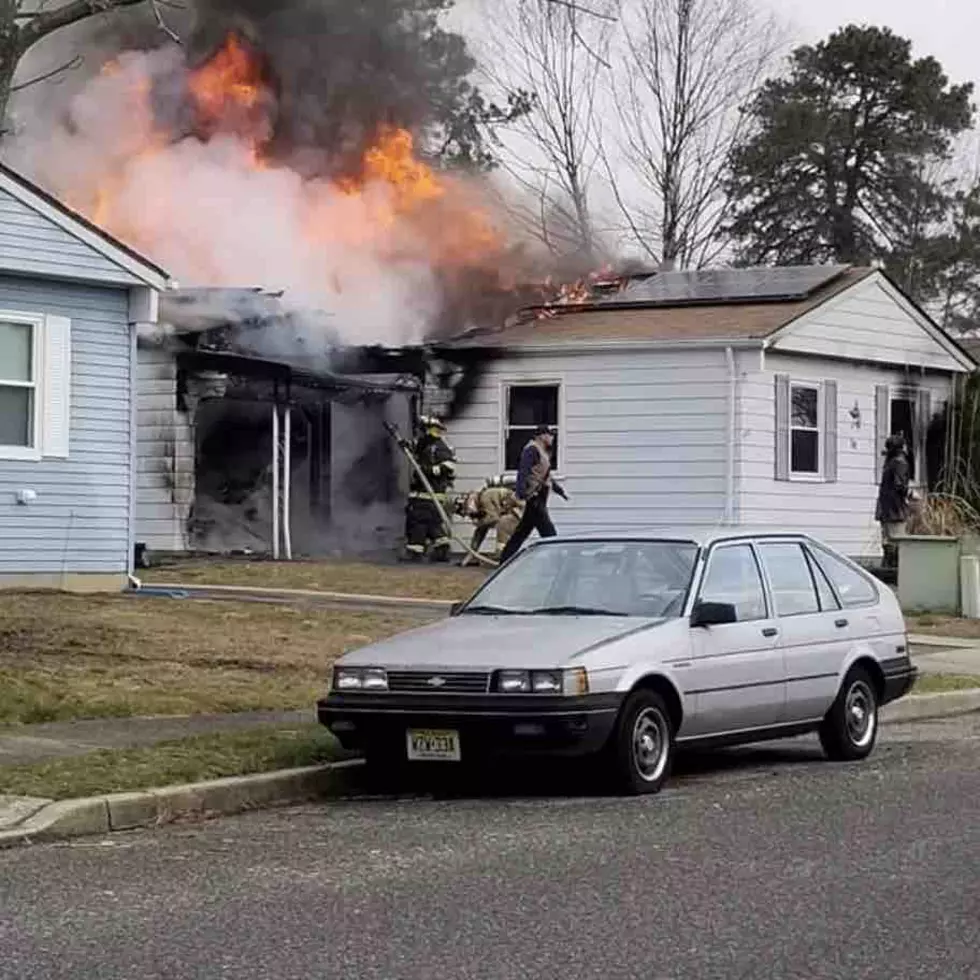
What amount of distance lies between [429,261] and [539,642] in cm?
1992

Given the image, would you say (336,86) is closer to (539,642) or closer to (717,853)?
(539,642)

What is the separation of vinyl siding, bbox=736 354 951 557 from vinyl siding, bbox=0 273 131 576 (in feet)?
28.2

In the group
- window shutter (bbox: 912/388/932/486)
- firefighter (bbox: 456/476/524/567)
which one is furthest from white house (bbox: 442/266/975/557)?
firefighter (bbox: 456/476/524/567)

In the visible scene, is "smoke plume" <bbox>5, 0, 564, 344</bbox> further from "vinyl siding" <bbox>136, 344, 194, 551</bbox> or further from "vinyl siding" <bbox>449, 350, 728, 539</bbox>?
"vinyl siding" <bbox>136, 344, 194, 551</bbox>

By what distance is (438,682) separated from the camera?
10609 millimetres

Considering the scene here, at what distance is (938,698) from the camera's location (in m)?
15.8

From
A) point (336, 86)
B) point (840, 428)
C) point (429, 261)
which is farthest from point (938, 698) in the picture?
point (336, 86)

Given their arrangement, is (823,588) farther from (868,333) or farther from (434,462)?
(868,333)

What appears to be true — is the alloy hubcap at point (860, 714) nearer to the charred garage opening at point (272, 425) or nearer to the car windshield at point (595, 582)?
the car windshield at point (595, 582)

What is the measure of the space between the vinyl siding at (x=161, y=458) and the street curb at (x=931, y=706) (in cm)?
1271

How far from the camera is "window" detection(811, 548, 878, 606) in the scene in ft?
42.3

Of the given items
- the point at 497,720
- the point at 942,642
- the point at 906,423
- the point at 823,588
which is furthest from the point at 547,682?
the point at 906,423

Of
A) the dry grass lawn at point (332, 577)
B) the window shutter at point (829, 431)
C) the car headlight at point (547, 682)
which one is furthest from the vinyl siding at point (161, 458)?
the car headlight at point (547, 682)

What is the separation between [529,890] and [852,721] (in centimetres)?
493
